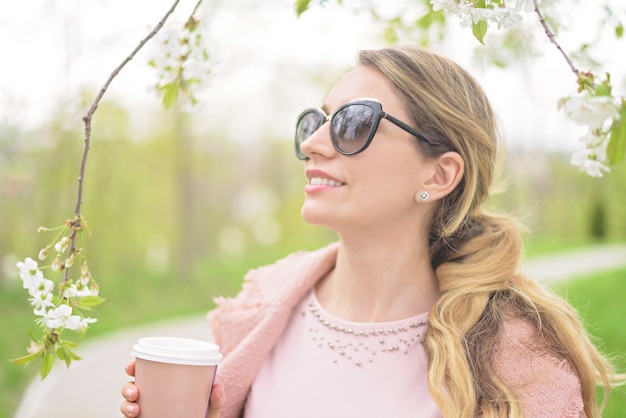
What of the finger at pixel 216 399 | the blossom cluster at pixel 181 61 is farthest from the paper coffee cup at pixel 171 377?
the blossom cluster at pixel 181 61

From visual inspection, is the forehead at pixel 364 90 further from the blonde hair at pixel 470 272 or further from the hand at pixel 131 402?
the hand at pixel 131 402

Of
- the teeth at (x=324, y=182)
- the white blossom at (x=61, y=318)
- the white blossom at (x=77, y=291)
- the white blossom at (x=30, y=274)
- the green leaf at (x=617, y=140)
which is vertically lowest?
the white blossom at (x=61, y=318)

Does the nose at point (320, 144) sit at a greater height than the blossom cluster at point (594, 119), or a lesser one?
lesser

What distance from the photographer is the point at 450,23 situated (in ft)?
9.98

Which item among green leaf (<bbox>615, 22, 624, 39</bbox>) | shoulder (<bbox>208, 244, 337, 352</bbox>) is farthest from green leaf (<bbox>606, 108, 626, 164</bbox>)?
shoulder (<bbox>208, 244, 337, 352</bbox>)

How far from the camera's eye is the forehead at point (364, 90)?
7.36ft

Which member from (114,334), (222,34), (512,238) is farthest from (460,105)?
(222,34)

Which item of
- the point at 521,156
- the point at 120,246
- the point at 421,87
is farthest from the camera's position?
the point at 521,156

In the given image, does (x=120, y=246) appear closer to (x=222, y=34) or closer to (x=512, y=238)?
(x=222, y=34)

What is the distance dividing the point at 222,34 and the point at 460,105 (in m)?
7.87

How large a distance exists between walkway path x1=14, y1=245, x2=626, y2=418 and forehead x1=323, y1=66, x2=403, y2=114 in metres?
0.94

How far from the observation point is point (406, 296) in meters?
2.35

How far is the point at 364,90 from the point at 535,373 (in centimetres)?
101

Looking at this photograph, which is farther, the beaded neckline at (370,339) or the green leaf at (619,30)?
the beaded neckline at (370,339)
